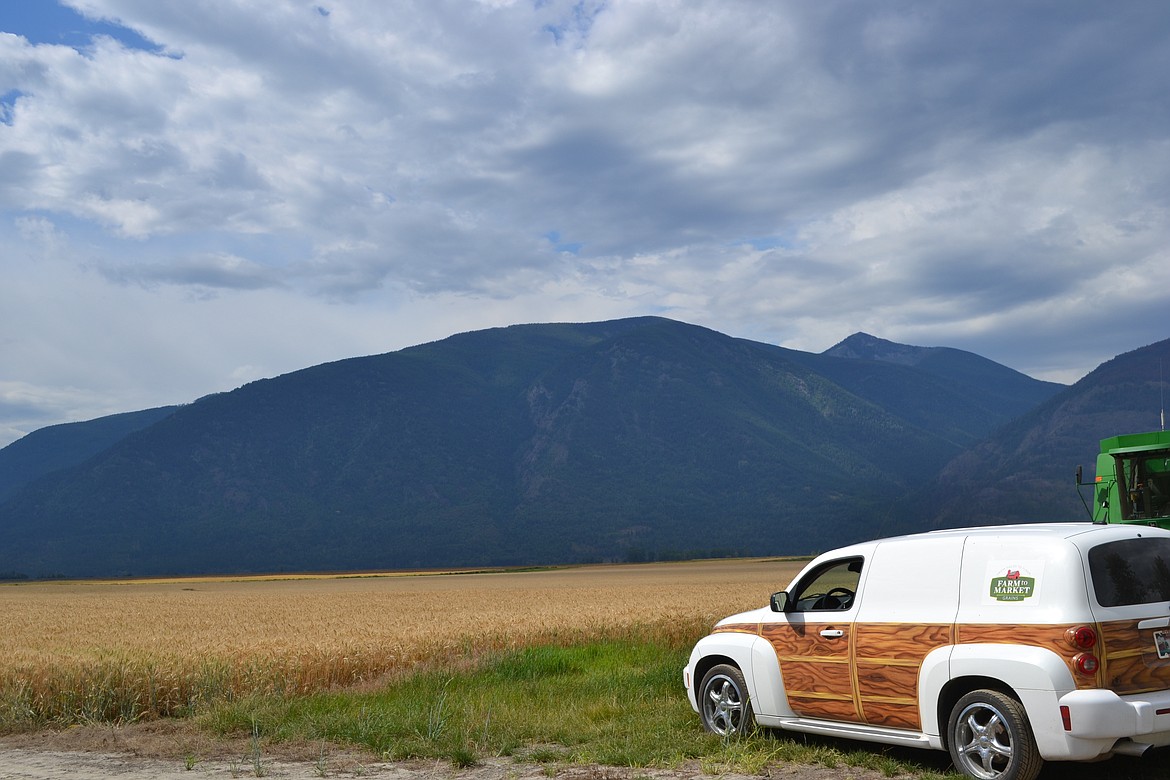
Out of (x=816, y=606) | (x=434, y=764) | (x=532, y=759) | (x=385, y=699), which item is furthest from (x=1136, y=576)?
(x=385, y=699)

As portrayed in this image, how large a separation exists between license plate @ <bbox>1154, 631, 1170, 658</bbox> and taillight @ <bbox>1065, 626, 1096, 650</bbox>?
67cm

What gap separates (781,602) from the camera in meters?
10.7

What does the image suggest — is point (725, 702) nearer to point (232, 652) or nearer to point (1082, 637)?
point (1082, 637)

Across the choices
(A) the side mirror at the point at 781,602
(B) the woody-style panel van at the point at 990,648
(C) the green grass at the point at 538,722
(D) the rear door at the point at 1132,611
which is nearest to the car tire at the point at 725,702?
(C) the green grass at the point at 538,722

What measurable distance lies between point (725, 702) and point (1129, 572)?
4.28 m

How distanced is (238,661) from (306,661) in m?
1.08

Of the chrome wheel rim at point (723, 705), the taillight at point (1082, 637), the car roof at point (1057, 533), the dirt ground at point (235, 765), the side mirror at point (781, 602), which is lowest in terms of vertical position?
the dirt ground at point (235, 765)

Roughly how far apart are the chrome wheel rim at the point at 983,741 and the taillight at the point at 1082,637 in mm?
830

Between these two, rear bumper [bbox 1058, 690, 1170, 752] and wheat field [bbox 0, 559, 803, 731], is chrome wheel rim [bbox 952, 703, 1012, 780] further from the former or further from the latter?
wheat field [bbox 0, 559, 803, 731]

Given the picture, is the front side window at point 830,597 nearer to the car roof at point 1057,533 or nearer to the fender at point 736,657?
the fender at point 736,657

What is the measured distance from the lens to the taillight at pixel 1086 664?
8.09m

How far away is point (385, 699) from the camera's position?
48.8 feet

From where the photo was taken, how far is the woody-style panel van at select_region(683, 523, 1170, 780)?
814 cm

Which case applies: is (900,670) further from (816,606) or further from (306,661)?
(306,661)
